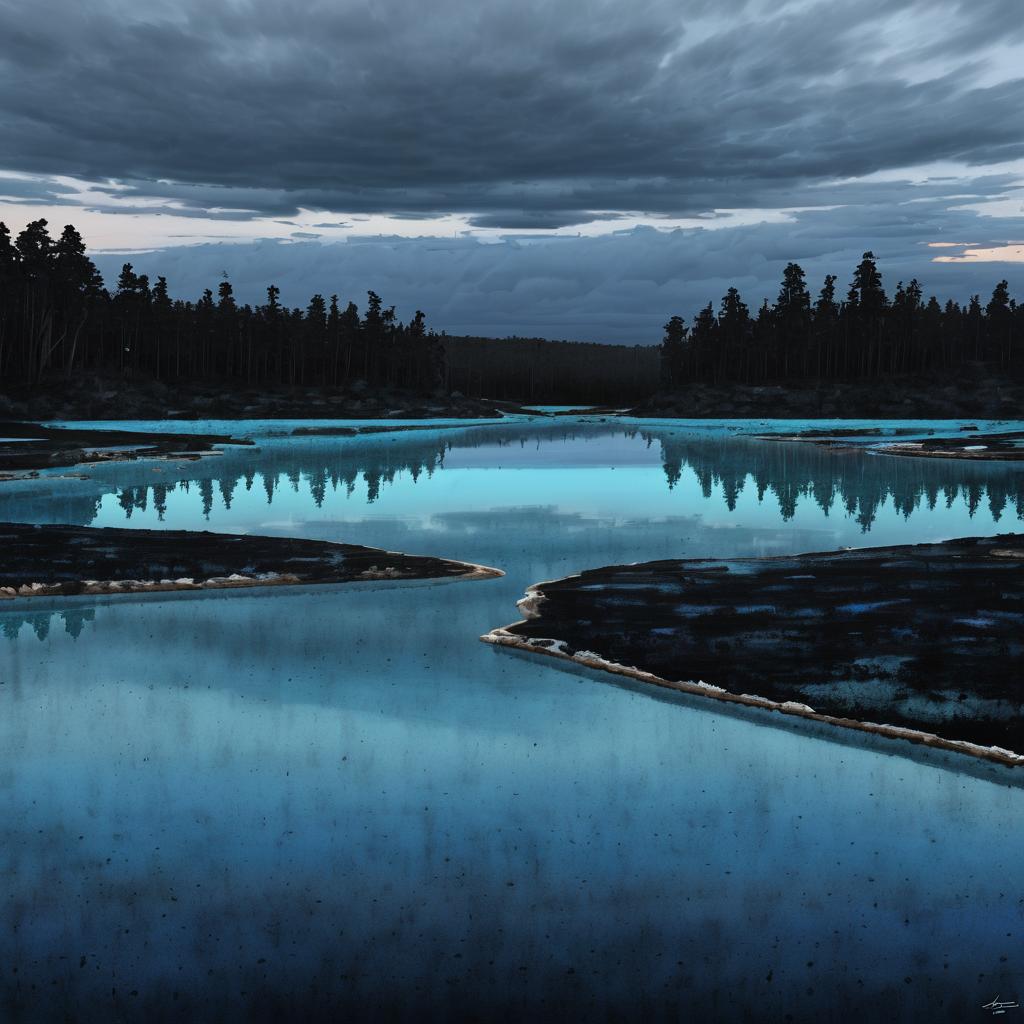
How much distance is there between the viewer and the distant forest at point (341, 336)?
119 meters

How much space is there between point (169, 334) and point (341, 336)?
97.3ft

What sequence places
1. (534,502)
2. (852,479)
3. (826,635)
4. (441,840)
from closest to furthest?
(441,840) → (826,635) → (534,502) → (852,479)

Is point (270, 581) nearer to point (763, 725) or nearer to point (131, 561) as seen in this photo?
point (131, 561)

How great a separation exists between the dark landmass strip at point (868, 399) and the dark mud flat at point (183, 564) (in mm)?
120259

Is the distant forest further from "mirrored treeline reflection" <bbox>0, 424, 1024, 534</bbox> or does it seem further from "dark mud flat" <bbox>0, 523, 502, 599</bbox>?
"dark mud flat" <bbox>0, 523, 502, 599</bbox>

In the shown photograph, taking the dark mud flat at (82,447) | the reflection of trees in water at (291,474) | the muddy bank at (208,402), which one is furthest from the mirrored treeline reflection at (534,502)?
the muddy bank at (208,402)

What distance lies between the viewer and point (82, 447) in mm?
66062

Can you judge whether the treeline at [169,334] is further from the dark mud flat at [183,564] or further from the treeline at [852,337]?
the dark mud flat at [183,564]

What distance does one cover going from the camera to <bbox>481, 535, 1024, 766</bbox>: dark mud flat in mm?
13586

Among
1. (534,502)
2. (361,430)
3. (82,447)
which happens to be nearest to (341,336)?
(361,430)

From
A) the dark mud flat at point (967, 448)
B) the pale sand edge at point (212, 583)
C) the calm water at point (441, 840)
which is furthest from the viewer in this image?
the dark mud flat at point (967, 448)

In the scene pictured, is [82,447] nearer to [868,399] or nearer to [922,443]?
[922,443]

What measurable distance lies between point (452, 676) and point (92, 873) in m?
6.92

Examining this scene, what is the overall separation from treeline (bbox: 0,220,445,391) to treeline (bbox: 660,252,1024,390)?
5014 centimetres
